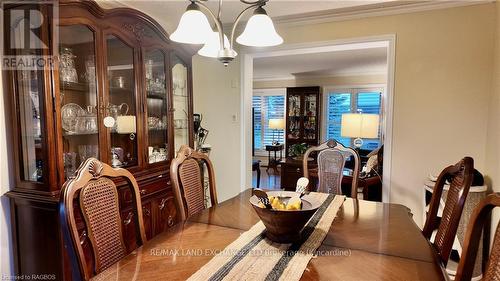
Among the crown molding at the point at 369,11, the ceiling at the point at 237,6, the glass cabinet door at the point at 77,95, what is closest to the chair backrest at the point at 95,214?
the glass cabinet door at the point at 77,95

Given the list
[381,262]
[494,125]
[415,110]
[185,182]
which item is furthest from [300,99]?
[381,262]

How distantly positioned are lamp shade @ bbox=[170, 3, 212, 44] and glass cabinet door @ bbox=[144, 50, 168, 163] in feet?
4.01

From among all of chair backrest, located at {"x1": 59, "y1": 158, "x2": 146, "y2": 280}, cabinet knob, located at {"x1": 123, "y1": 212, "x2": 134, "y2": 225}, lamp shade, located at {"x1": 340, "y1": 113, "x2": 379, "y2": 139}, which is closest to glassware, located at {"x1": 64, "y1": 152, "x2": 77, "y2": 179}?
cabinet knob, located at {"x1": 123, "y1": 212, "x2": 134, "y2": 225}

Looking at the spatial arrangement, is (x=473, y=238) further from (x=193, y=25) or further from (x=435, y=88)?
(x=435, y=88)

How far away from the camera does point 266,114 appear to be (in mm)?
7914

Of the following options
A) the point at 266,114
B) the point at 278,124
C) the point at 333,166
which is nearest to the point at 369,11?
the point at 333,166

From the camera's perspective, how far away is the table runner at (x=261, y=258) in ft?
3.25

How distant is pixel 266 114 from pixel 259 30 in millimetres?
6532

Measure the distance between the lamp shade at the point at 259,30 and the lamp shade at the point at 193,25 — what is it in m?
0.20

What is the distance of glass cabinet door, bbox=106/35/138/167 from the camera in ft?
7.02

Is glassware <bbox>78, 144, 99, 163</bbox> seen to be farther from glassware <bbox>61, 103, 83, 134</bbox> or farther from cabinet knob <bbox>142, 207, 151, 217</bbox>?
cabinet knob <bbox>142, 207, 151, 217</bbox>

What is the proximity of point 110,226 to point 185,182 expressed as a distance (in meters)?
0.54

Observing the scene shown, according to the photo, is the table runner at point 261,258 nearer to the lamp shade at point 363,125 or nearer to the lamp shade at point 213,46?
the lamp shade at point 213,46

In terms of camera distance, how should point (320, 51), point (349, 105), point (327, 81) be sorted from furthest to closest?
point (327, 81) < point (349, 105) < point (320, 51)
